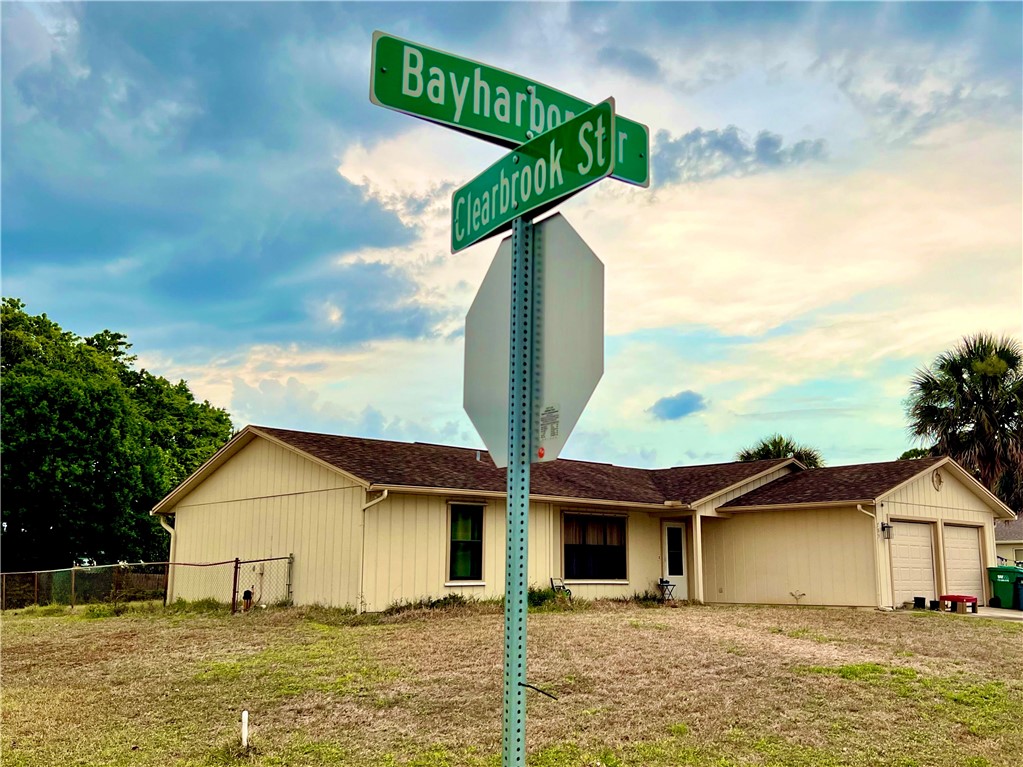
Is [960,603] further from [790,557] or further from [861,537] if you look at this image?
[790,557]

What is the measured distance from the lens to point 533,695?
8.36 meters

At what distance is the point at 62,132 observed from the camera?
2077 centimetres

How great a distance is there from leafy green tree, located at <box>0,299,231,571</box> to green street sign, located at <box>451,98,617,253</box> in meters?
31.2

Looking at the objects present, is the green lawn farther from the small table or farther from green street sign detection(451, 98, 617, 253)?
the small table

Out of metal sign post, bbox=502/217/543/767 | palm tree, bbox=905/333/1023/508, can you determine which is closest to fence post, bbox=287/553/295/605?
metal sign post, bbox=502/217/543/767

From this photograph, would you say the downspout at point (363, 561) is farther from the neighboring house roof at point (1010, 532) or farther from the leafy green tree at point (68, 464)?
the neighboring house roof at point (1010, 532)

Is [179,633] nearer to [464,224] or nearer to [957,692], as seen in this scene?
[957,692]

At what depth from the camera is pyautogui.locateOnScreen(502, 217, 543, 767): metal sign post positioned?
282 cm

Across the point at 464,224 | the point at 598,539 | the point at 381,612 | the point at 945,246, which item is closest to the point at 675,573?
the point at 598,539

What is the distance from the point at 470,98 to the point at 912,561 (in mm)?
20567

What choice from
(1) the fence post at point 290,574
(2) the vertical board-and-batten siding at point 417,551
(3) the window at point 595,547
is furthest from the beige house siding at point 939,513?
(1) the fence post at point 290,574

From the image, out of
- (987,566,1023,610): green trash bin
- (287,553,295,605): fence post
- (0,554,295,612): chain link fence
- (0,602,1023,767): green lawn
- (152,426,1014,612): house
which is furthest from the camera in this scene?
(987,566,1023,610): green trash bin

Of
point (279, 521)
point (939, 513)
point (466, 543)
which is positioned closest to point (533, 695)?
point (466, 543)

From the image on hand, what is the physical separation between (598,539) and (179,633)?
1044cm
